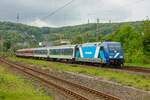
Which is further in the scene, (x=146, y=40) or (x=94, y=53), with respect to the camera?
(x=146, y=40)

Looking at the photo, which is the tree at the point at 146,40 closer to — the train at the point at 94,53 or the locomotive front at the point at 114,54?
the train at the point at 94,53

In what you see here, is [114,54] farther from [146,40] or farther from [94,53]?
[146,40]

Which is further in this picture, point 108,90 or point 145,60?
point 145,60

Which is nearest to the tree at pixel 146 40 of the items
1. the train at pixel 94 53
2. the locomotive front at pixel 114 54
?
the train at pixel 94 53

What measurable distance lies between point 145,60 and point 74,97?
34.6 meters

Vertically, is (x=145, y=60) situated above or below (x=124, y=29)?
below

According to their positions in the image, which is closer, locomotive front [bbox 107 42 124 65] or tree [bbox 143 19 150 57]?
locomotive front [bbox 107 42 124 65]

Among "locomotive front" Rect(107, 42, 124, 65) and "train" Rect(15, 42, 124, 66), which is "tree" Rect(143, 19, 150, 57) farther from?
"locomotive front" Rect(107, 42, 124, 65)

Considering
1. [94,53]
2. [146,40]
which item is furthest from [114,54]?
[146,40]

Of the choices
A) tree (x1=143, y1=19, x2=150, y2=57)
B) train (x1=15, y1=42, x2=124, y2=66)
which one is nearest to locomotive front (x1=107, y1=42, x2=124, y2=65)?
train (x1=15, y1=42, x2=124, y2=66)

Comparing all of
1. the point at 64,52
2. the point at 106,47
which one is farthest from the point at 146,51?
the point at 106,47

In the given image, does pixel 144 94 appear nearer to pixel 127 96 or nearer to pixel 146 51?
pixel 127 96

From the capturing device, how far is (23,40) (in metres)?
159

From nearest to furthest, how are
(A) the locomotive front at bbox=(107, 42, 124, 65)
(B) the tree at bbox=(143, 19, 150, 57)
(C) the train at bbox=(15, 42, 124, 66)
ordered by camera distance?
(A) the locomotive front at bbox=(107, 42, 124, 65)
(C) the train at bbox=(15, 42, 124, 66)
(B) the tree at bbox=(143, 19, 150, 57)
